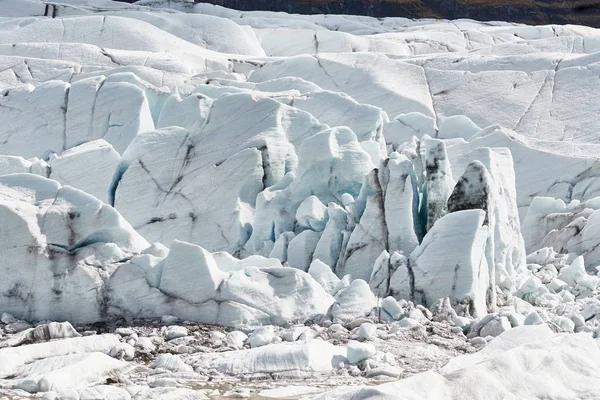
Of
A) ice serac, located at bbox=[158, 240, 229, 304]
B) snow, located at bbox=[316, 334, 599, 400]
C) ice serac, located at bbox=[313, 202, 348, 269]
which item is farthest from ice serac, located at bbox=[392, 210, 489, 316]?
snow, located at bbox=[316, 334, 599, 400]

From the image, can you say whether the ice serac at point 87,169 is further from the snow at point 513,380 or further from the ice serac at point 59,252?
the snow at point 513,380

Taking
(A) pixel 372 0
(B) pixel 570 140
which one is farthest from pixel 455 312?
(A) pixel 372 0

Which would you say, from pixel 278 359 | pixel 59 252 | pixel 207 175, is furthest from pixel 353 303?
pixel 207 175

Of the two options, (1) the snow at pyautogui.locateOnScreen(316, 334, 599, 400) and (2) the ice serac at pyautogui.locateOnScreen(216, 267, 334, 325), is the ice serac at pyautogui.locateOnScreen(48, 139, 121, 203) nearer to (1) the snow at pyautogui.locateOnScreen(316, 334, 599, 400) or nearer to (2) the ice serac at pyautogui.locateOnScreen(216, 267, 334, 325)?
(2) the ice serac at pyautogui.locateOnScreen(216, 267, 334, 325)

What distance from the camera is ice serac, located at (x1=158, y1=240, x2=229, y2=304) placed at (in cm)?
982

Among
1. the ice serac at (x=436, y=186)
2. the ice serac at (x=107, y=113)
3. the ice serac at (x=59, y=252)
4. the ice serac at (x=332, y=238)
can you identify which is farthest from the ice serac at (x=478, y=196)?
the ice serac at (x=107, y=113)

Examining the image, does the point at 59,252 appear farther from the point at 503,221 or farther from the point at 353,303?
the point at 503,221

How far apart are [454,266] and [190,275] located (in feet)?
9.13

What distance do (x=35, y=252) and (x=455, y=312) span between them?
442cm

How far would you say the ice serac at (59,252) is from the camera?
32.9ft

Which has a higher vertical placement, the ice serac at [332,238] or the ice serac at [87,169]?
the ice serac at [332,238]

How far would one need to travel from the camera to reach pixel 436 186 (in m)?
11.8

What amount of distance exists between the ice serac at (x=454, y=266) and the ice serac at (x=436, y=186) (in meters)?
1.02

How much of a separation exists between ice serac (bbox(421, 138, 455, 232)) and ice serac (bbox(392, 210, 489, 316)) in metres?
1.02
